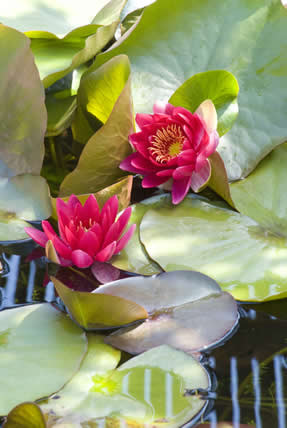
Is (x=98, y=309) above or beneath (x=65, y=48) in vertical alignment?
beneath

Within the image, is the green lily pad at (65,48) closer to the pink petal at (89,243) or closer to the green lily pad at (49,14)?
the green lily pad at (49,14)

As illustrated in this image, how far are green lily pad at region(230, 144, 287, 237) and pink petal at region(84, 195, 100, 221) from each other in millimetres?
379

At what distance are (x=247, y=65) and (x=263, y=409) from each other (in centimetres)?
103

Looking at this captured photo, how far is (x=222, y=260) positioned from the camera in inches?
50.1

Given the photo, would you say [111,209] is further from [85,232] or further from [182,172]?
[182,172]

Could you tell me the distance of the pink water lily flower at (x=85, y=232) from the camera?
1229mm

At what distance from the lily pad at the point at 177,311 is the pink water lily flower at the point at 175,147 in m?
0.30

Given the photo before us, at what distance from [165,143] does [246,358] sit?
632 mm

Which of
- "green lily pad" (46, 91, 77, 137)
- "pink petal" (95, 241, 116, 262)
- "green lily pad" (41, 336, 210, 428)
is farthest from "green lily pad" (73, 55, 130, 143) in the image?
"green lily pad" (41, 336, 210, 428)

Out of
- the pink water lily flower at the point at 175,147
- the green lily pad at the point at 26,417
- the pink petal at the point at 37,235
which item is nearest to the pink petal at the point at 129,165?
the pink water lily flower at the point at 175,147

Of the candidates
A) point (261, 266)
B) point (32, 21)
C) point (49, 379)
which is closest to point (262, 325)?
point (261, 266)

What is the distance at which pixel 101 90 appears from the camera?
1.51 meters

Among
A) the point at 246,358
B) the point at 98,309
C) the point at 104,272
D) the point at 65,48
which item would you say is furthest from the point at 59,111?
the point at 246,358

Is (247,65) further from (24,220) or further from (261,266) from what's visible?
(24,220)
